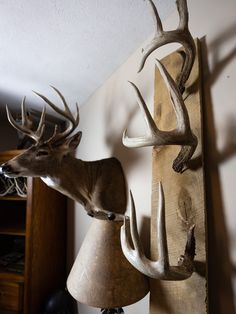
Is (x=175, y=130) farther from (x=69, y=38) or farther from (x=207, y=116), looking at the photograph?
(x=69, y=38)

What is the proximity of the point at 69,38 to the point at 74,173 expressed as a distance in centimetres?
71

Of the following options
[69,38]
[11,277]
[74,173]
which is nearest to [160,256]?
[74,173]

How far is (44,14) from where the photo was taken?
100 centimetres

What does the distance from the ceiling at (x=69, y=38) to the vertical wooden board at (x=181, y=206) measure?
0.95 feet

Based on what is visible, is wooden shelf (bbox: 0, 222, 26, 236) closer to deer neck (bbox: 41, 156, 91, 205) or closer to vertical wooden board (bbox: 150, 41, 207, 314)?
deer neck (bbox: 41, 156, 91, 205)

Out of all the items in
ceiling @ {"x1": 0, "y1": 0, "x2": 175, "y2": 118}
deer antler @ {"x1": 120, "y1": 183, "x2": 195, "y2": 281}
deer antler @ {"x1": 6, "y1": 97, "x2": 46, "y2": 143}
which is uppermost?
ceiling @ {"x1": 0, "y1": 0, "x2": 175, "y2": 118}

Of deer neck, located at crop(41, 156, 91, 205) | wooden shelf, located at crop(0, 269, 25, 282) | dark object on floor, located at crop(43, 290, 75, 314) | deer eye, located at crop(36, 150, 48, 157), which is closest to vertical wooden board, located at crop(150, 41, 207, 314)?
deer neck, located at crop(41, 156, 91, 205)

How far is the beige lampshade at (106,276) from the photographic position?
2.78 ft

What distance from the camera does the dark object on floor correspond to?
5.25 ft

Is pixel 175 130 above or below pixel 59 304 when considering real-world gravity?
above

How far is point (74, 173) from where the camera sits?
1.27 m

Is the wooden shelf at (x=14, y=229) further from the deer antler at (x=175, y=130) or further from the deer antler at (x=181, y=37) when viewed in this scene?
the deer antler at (x=181, y=37)

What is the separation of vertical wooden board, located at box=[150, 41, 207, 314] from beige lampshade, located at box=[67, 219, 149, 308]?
0.28ft

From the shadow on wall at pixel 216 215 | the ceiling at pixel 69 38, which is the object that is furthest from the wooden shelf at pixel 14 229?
the shadow on wall at pixel 216 215
